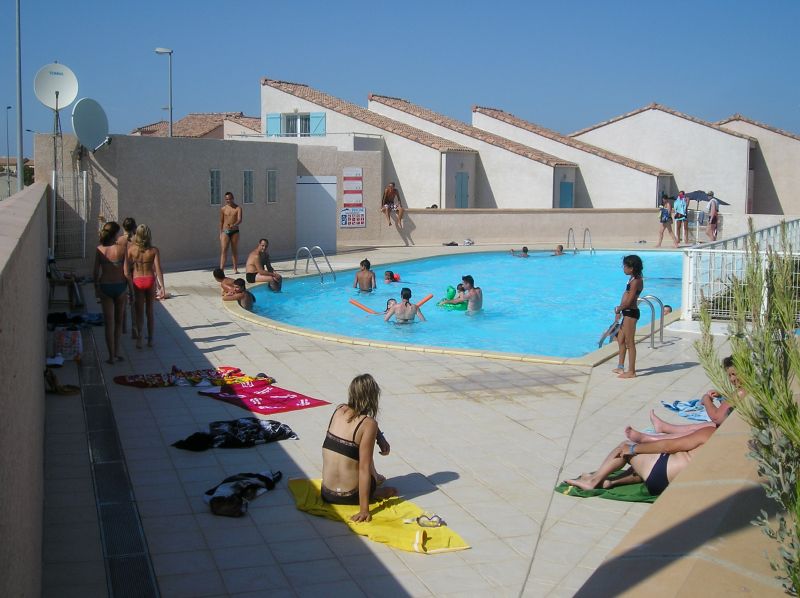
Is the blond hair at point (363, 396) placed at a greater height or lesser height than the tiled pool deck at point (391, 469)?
greater

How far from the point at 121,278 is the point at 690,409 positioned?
23.1ft

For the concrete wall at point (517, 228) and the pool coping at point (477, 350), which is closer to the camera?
the pool coping at point (477, 350)

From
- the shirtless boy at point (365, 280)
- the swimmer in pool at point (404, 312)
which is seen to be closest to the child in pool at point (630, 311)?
the swimmer in pool at point (404, 312)

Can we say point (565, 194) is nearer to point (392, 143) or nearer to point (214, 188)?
point (392, 143)

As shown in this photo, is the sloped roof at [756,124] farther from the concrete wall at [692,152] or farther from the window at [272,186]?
the window at [272,186]

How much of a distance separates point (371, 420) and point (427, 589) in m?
1.44

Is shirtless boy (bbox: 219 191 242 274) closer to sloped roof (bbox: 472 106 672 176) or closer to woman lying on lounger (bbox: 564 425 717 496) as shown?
woman lying on lounger (bbox: 564 425 717 496)

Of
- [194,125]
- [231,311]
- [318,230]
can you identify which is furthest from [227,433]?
[194,125]

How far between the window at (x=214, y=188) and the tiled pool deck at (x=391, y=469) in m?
10.1

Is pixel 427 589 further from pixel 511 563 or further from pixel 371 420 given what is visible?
pixel 371 420

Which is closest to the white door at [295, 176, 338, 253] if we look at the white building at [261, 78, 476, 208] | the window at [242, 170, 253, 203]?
the window at [242, 170, 253, 203]

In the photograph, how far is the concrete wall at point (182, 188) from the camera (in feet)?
63.6

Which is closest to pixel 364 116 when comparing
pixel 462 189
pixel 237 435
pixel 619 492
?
pixel 462 189

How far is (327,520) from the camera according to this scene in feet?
21.3
